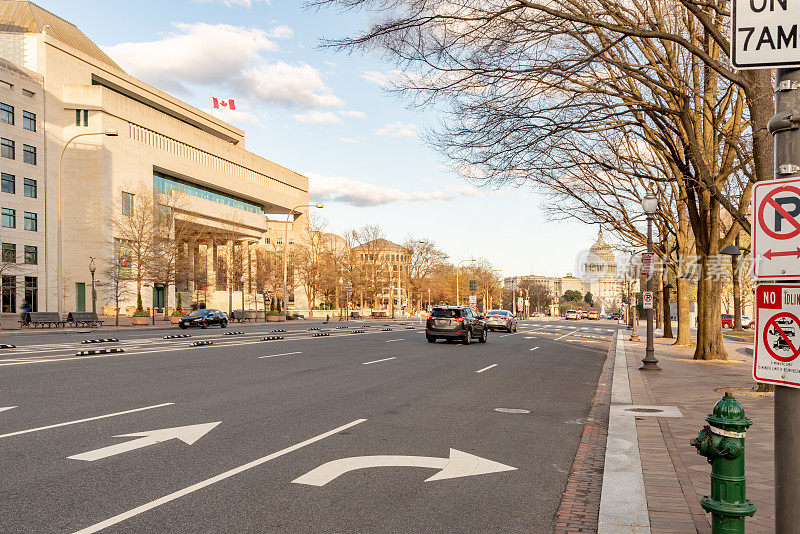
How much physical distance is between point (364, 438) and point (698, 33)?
50.8 feet

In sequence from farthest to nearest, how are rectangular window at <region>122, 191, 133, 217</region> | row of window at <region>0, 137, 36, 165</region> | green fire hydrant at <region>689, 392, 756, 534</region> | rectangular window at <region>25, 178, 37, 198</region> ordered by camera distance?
1. rectangular window at <region>122, 191, 133, 217</region>
2. rectangular window at <region>25, 178, 37, 198</region>
3. row of window at <region>0, 137, 36, 165</region>
4. green fire hydrant at <region>689, 392, 756, 534</region>

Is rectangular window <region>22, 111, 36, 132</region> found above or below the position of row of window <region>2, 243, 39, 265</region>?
above

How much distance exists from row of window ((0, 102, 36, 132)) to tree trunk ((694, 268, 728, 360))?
178 ft

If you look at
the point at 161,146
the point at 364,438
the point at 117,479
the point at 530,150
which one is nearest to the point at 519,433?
the point at 364,438

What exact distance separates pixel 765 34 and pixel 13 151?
2434 inches

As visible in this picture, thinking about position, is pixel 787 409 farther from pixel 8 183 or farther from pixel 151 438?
pixel 8 183

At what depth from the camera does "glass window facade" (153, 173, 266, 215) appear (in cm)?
7450

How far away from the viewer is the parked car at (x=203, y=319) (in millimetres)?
47566

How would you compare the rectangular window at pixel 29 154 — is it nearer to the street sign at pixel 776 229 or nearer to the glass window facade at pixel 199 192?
the glass window facade at pixel 199 192

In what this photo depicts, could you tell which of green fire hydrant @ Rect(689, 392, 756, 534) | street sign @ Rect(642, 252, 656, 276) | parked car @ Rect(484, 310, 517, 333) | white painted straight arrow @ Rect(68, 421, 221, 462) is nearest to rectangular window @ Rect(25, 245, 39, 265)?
parked car @ Rect(484, 310, 517, 333)

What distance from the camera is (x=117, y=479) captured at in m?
6.21

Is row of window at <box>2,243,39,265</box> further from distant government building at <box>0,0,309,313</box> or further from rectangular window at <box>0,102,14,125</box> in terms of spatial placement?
Result: rectangular window at <box>0,102,14,125</box>

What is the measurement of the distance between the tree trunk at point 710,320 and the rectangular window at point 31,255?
54.7 m

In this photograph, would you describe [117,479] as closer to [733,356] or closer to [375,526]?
[375,526]
